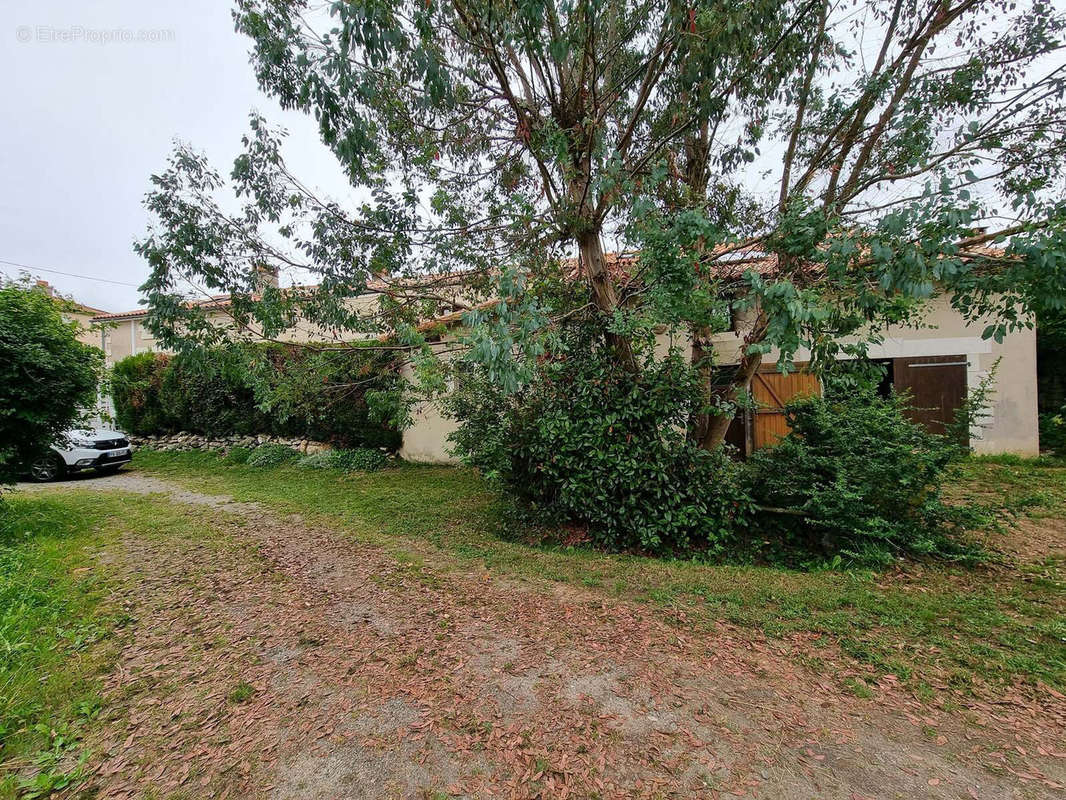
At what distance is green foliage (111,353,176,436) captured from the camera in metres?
12.5

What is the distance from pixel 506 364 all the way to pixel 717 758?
7.81ft

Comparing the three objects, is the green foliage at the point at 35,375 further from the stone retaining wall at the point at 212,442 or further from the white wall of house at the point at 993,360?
the stone retaining wall at the point at 212,442

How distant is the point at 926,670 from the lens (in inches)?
102

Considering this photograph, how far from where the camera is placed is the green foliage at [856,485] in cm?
439

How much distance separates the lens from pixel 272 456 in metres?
10.8

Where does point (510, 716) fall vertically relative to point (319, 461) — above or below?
below

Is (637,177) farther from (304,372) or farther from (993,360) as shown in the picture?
(993,360)

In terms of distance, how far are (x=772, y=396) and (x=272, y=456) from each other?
441 inches

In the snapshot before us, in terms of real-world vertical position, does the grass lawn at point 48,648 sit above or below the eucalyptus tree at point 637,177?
below

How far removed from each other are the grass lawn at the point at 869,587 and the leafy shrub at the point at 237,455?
16.7ft

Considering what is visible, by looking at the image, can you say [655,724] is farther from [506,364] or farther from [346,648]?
[506,364]

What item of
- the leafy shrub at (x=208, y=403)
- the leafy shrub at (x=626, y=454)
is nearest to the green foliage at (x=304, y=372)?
the leafy shrub at (x=626, y=454)

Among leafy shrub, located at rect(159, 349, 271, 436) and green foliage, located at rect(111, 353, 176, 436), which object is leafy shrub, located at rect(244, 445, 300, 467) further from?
green foliage, located at rect(111, 353, 176, 436)

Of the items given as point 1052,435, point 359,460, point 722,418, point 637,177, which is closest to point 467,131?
point 637,177
